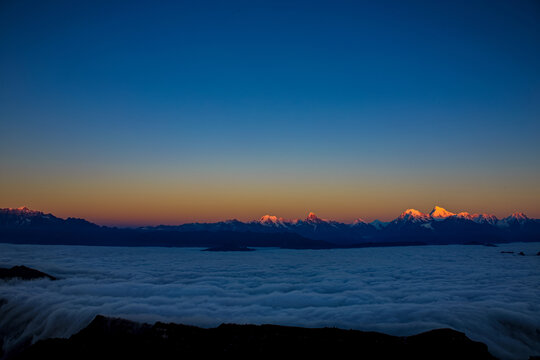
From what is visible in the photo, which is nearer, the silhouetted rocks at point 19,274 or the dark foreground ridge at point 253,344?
the dark foreground ridge at point 253,344

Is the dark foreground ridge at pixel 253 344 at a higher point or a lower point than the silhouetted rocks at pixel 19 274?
lower

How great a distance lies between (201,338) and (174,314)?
5131mm

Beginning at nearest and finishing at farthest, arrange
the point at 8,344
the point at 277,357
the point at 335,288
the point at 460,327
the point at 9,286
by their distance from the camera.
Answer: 1. the point at 277,357
2. the point at 460,327
3. the point at 8,344
4. the point at 9,286
5. the point at 335,288

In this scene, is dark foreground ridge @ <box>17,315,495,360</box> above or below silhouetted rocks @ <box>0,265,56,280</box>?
below

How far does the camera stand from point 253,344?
9.03m

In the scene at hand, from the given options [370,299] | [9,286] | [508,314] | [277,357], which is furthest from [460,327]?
[9,286]

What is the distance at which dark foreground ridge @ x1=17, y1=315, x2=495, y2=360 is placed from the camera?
27.8 feet

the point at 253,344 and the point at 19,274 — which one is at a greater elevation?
the point at 19,274

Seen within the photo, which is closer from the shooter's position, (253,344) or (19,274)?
(253,344)

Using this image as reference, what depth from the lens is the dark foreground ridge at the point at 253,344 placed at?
848cm

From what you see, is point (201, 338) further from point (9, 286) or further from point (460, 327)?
point (9, 286)

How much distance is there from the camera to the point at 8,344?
12586mm

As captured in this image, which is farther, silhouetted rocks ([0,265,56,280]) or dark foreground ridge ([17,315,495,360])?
silhouetted rocks ([0,265,56,280])

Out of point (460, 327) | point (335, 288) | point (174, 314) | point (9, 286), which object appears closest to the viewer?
point (460, 327)
